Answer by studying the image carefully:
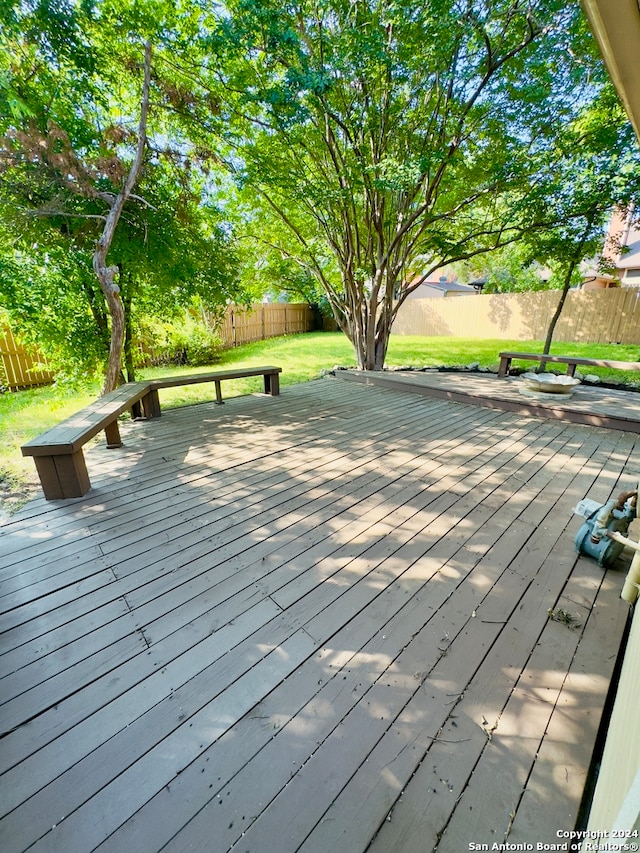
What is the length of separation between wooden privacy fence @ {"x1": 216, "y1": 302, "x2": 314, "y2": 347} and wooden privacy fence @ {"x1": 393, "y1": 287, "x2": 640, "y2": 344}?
4168mm

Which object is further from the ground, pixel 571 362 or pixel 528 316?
pixel 528 316

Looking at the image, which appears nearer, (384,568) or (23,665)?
(23,665)

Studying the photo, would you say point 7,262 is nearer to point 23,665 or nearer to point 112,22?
point 112,22

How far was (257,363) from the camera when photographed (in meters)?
8.84

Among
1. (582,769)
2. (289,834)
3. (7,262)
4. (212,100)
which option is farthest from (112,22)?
(582,769)

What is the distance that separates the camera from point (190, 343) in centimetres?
867

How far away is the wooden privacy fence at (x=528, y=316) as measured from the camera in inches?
378

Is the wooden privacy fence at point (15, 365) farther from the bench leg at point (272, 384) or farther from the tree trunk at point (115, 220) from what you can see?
the bench leg at point (272, 384)

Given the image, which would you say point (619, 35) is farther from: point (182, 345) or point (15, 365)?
point (182, 345)

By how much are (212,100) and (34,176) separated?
2.43m

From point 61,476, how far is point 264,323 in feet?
40.0

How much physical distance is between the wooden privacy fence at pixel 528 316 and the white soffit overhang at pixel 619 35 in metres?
11.3

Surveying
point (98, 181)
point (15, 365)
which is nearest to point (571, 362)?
point (98, 181)

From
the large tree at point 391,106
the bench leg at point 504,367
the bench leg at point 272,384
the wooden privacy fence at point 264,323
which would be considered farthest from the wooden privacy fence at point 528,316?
the bench leg at point 272,384
